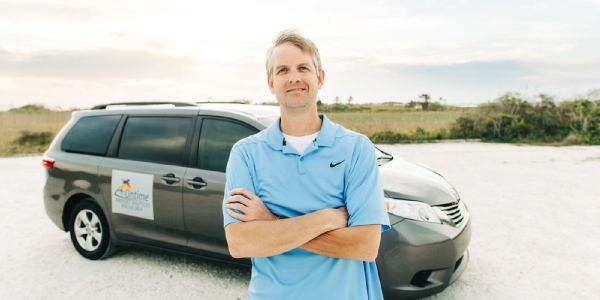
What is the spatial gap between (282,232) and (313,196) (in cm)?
18

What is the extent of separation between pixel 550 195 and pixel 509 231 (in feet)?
9.16

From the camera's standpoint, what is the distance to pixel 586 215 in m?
6.51

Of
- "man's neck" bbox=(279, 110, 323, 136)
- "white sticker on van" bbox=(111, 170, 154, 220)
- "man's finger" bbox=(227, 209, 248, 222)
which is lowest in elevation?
"white sticker on van" bbox=(111, 170, 154, 220)

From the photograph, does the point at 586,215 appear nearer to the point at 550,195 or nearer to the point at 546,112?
the point at 550,195

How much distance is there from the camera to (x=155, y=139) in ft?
14.4

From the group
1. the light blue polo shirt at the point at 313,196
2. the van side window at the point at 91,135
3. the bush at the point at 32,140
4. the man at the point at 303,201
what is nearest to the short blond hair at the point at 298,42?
the man at the point at 303,201

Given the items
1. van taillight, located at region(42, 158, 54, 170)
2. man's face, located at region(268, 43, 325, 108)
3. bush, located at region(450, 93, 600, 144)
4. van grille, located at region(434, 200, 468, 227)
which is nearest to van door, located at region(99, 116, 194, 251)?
van taillight, located at region(42, 158, 54, 170)

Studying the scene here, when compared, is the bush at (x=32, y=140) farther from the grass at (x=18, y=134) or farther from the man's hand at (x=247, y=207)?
the man's hand at (x=247, y=207)

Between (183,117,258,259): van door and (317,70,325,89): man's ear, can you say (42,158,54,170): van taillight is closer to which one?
(183,117,258,259): van door

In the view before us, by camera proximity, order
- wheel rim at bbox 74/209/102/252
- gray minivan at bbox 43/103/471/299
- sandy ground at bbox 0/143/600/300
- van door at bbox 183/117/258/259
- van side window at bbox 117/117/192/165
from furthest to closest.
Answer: wheel rim at bbox 74/209/102/252, van side window at bbox 117/117/192/165, sandy ground at bbox 0/143/600/300, van door at bbox 183/117/258/259, gray minivan at bbox 43/103/471/299

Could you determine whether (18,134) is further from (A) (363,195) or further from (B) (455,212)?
(A) (363,195)

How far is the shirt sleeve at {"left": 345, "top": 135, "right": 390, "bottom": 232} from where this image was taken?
5.45 feet

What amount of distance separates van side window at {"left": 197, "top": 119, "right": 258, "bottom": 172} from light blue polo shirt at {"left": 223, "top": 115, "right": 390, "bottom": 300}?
2169 mm

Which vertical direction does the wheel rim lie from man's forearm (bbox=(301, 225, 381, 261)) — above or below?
below
